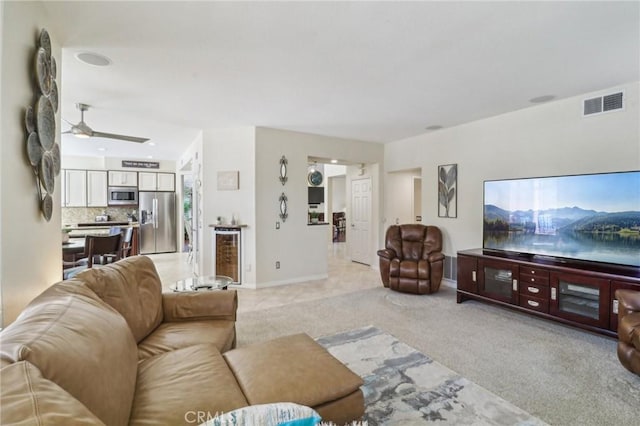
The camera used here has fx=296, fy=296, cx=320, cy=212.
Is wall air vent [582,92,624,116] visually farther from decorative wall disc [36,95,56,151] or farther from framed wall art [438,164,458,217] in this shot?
decorative wall disc [36,95,56,151]

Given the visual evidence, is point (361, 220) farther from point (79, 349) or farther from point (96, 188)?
point (96, 188)

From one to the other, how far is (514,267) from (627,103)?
205 centimetres

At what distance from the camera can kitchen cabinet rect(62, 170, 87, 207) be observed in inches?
280

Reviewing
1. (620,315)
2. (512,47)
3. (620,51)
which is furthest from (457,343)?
(620,51)

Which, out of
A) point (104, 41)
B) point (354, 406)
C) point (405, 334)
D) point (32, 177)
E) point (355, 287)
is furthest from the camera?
point (355, 287)

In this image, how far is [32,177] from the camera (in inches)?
68.1

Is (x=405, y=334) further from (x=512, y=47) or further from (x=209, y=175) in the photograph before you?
→ (x=209, y=175)

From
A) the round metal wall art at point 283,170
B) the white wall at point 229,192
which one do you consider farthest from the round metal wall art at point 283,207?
the white wall at point 229,192

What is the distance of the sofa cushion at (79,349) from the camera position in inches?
35.1

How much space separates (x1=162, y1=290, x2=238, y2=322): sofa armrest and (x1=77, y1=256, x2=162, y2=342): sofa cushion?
0.24 ft

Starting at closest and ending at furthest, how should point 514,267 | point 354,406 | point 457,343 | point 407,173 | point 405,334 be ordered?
1. point 354,406
2. point 457,343
3. point 405,334
4. point 514,267
5. point 407,173

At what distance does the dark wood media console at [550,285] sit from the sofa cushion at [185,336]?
3.14 m

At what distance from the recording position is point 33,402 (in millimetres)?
666

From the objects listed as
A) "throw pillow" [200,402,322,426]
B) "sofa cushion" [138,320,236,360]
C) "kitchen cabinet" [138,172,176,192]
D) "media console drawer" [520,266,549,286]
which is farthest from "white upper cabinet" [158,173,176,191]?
"throw pillow" [200,402,322,426]
